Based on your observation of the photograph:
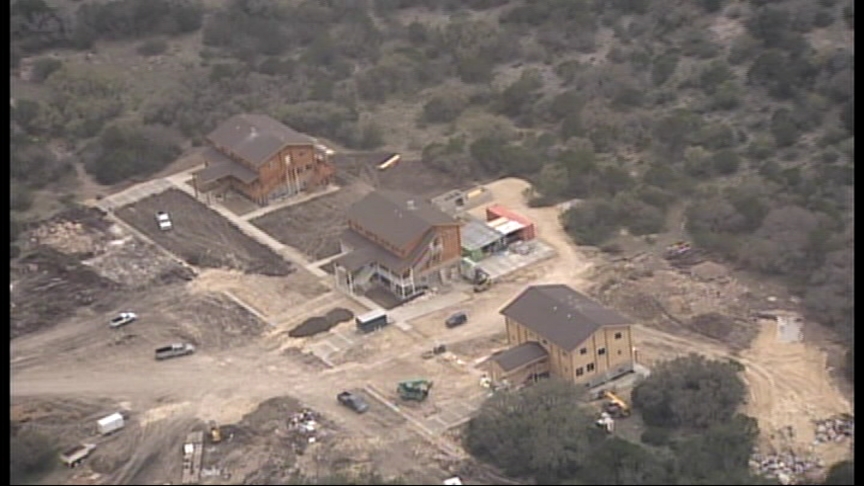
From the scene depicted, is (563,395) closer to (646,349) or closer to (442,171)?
(646,349)

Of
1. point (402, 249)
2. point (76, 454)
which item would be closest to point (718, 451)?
point (402, 249)

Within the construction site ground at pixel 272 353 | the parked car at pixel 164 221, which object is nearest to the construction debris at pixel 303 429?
the construction site ground at pixel 272 353

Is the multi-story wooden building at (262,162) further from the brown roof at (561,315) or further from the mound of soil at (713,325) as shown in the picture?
the mound of soil at (713,325)

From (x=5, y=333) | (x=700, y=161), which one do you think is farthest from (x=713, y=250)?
(x=5, y=333)

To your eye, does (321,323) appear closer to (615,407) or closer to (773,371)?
(615,407)

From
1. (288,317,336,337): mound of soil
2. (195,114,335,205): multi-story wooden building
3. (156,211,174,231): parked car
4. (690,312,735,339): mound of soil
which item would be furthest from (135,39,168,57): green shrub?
(690,312,735,339): mound of soil

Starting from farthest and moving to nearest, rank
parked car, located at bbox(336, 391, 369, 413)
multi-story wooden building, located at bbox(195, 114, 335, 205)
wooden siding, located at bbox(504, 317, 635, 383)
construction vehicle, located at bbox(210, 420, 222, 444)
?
1. multi-story wooden building, located at bbox(195, 114, 335, 205)
2. wooden siding, located at bbox(504, 317, 635, 383)
3. parked car, located at bbox(336, 391, 369, 413)
4. construction vehicle, located at bbox(210, 420, 222, 444)

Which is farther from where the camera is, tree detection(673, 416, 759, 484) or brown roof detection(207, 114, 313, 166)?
brown roof detection(207, 114, 313, 166)

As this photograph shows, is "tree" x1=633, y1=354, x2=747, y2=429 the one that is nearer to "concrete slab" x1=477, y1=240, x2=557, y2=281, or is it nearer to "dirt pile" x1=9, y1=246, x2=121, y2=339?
"concrete slab" x1=477, y1=240, x2=557, y2=281
